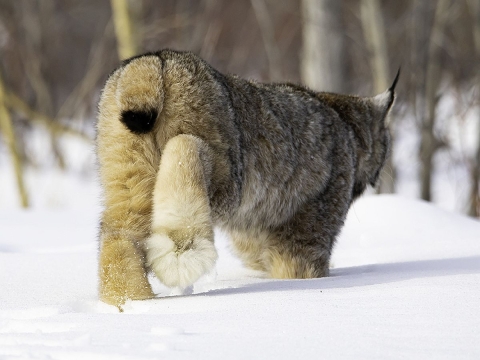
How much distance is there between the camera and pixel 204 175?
326 cm

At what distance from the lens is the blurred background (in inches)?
348

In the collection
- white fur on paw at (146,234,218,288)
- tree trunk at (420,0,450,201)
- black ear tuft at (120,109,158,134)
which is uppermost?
black ear tuft at (120,109,158,134)

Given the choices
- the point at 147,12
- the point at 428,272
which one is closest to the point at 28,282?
the point at 428,272

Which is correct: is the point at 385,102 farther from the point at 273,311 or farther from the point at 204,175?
the point at 273,311

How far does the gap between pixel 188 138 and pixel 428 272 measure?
155cm

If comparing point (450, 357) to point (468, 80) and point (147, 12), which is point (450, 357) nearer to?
point (468, 80)

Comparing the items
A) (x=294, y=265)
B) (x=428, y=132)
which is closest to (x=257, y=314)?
(x=294, y=265)

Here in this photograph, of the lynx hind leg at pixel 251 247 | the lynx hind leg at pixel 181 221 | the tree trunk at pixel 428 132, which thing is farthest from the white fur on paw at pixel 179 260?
the tree trunk at pixel 428 132

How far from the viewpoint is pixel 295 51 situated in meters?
14.8

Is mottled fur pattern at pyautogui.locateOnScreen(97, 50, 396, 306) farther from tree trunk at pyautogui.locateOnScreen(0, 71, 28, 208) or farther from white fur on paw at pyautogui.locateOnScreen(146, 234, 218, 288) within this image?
tree trunk at pyautogui.locateOnScreen(0, 71, 28, 208)

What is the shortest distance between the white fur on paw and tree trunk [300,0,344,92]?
17.6 feet

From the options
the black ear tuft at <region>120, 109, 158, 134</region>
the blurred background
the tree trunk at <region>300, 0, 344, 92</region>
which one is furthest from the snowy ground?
the blurred background

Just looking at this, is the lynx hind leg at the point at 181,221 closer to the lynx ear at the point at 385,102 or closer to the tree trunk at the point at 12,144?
the lynx ear at the point at 385,102

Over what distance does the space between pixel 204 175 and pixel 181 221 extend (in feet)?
0.88
